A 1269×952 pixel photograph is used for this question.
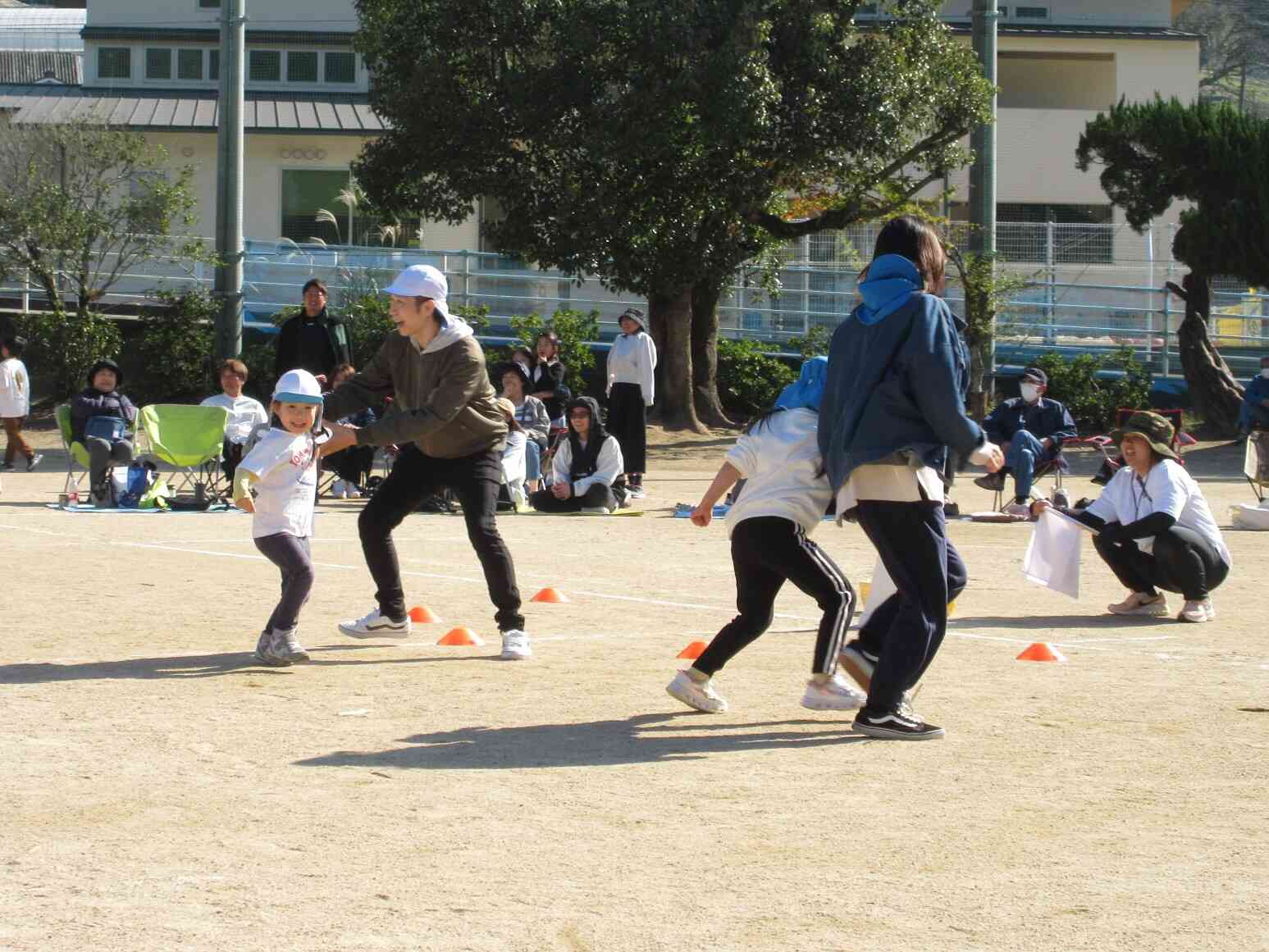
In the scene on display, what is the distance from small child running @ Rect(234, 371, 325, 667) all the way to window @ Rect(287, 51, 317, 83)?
33777 mm

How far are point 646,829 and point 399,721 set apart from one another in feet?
6.09

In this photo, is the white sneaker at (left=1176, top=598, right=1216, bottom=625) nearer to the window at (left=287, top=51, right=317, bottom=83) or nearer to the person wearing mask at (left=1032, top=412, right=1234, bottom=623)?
the person wearing mask at (left=1032, top=412, right=1234, bottom=623)

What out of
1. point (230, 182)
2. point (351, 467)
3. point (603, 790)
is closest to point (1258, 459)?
point (351, 467)

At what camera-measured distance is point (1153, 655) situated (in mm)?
8570

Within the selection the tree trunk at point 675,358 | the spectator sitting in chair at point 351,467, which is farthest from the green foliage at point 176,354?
the spectator sitting in chair at point 351,467

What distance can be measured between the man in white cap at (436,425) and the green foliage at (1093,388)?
754 inches

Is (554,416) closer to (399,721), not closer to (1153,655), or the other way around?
(1153,655)

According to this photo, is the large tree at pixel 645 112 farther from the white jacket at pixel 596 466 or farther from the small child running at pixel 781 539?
the small child running at pixel 781 539

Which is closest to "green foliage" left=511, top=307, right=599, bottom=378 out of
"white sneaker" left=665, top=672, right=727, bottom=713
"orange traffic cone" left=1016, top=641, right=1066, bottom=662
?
"orange traffic cone" left=1016, top=641, right=1066, bottom=662

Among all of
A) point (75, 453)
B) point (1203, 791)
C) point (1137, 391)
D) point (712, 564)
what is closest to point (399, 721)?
point (1203, 791)

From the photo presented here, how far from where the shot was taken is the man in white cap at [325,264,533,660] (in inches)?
317

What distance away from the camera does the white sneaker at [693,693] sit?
270 inches

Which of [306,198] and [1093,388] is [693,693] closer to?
[1093,388]

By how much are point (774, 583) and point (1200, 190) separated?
2104 cm
